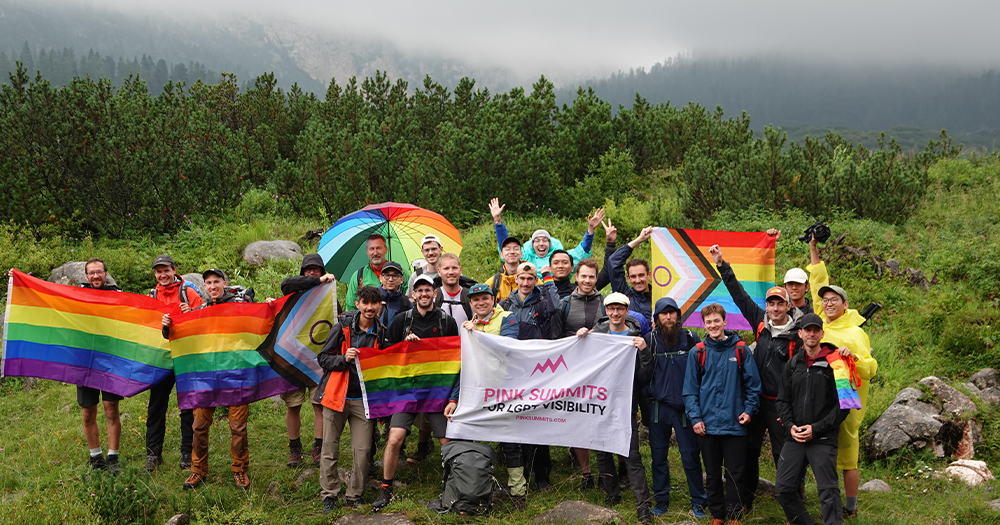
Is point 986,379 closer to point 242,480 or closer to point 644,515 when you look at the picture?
point 644,515

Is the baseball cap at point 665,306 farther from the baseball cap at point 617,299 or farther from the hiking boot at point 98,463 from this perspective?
the hiking boot at point 98,463

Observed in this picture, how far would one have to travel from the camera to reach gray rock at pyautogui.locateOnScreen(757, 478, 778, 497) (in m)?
6.73

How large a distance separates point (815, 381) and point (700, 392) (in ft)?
3.26

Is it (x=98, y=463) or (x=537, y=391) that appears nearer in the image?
(x=537, y=391)

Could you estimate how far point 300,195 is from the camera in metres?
18.4

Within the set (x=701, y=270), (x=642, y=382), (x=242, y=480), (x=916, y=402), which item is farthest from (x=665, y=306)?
(x=916, y=402)

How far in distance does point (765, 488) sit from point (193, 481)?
6.28m

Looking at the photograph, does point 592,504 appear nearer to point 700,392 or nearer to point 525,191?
point 700,392

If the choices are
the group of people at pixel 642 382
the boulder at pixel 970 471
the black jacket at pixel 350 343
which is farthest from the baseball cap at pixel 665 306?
the boulder at pixel 970 471

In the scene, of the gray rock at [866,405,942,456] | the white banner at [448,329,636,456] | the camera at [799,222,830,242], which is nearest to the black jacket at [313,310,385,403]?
the white banner at [448,329,636,456]

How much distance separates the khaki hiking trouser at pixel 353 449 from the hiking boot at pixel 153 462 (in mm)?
2300

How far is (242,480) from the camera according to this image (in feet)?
22.5

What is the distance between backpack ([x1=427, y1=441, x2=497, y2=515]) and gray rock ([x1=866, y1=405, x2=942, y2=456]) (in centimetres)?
557

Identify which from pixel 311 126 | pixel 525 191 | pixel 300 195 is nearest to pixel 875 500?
pixel 525 191
